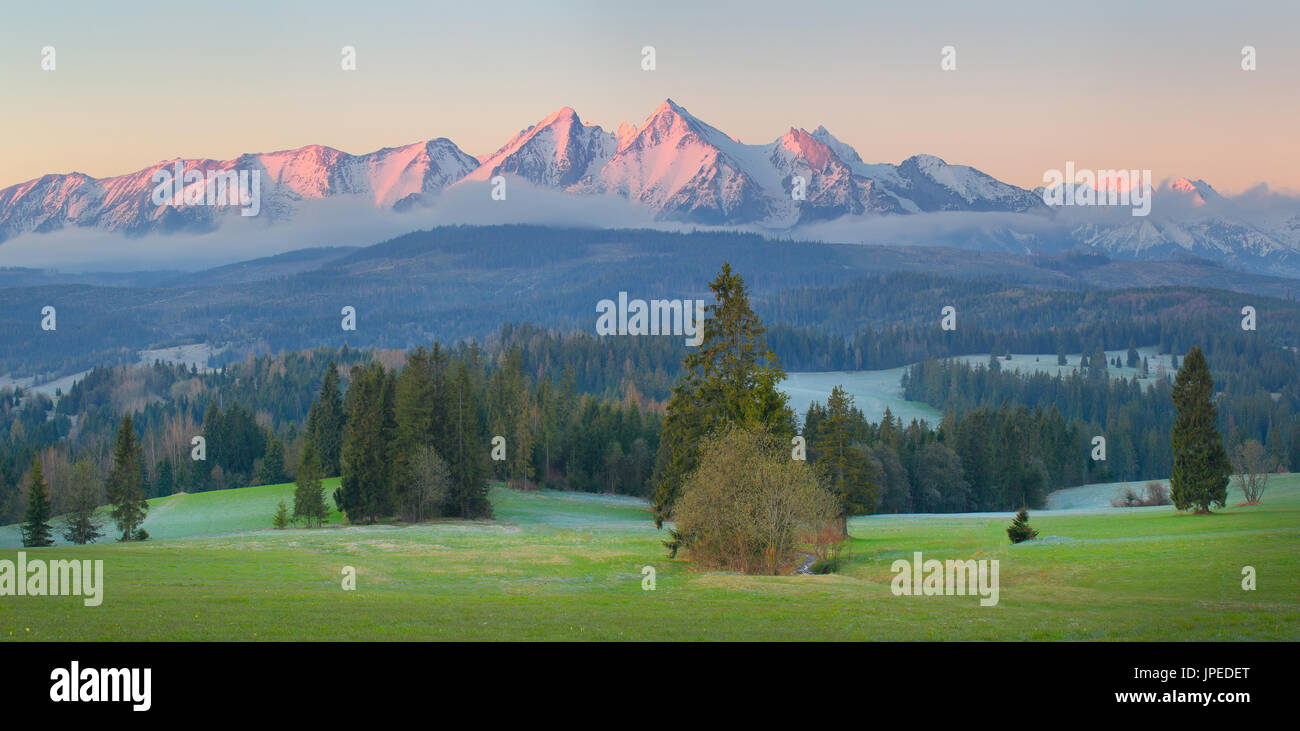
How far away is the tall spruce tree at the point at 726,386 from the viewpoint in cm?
5412

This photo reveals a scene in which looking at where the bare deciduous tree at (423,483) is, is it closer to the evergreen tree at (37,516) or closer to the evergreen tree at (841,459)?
the evergreen tree at (37,516)

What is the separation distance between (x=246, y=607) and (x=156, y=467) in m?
118

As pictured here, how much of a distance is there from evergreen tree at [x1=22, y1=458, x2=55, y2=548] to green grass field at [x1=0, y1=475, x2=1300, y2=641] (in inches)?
688

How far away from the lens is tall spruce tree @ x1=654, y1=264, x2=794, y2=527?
54.1 meters

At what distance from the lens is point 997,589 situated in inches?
1443

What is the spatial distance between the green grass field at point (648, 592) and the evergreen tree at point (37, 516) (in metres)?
17.5

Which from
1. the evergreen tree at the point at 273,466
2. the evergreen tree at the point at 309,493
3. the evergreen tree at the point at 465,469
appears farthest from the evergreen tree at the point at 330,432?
the evergreen tree at the point at 309,493

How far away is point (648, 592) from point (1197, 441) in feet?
129

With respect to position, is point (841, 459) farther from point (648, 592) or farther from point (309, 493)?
point (309, 493)

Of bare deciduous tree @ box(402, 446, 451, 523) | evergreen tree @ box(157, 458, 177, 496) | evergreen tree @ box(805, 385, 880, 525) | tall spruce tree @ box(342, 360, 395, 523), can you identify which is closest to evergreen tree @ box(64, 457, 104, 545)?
tall spruce tree @ box(342, 360, 395, 523)

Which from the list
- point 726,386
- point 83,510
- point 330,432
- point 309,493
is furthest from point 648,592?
point 330,432

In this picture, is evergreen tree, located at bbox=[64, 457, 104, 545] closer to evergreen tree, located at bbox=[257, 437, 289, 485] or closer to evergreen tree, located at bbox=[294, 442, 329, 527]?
evergreen tree, located at bbox=[294, 442, 329, 527]
